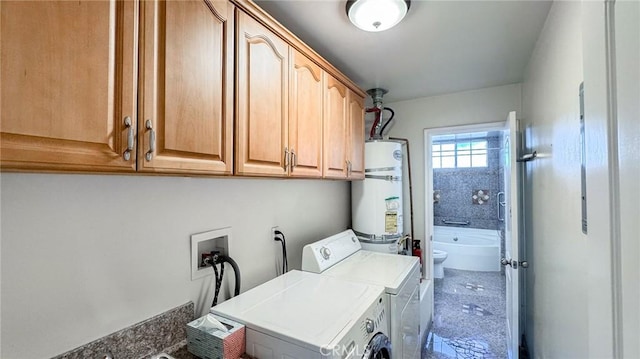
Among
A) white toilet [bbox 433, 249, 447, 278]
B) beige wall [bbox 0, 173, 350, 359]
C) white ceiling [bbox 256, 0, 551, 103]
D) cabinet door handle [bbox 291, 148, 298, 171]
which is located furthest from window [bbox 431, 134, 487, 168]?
beige wall [bbox 0, 173, 350, 359]

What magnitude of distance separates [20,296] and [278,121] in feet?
3.56

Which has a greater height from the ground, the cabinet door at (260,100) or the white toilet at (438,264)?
the cabinet door at (260,100)

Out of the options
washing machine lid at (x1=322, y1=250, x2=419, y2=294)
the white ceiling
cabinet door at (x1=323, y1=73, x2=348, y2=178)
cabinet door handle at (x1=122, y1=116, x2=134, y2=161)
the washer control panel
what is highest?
the white ceiling

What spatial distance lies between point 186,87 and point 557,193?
5.87 ft

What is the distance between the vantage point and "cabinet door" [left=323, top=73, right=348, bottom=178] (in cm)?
179

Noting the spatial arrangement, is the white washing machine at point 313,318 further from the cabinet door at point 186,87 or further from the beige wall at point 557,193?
the beige wall at point 557,193

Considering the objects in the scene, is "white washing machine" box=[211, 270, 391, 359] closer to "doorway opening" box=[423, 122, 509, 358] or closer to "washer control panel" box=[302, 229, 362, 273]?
"washer control panel" box=[302, 229, 362, 273]

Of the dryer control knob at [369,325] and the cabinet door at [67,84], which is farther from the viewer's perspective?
the dryer control knob at [369,325]

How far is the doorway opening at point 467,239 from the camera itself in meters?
2.60

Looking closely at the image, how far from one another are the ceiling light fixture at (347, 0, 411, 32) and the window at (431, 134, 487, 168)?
4292mm

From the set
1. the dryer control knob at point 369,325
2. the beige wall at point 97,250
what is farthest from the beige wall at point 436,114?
the beige wall at point 97,250

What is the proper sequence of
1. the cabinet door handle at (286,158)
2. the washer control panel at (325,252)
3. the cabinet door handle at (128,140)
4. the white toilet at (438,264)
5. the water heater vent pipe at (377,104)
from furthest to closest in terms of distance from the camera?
A: the white toilet at (438,264)
the water heater vent pipe at (377,104)
the washer control panel at (325,252)
the cabinet door handle at (286,158)
the cabinet door handle at (128,140)

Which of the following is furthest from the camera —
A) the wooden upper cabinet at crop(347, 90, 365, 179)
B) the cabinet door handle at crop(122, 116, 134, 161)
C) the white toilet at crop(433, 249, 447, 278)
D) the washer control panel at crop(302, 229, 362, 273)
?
the white toilet at crop(433, 249, 447, 278)

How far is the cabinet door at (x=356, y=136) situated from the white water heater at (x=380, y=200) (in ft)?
0.68
